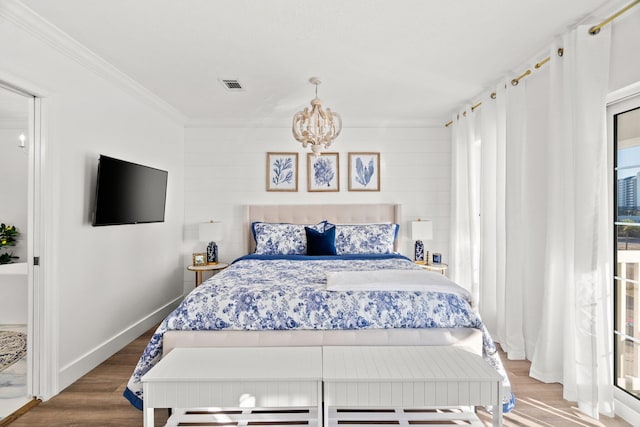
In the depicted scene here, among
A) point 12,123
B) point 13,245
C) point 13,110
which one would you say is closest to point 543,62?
point 13,110

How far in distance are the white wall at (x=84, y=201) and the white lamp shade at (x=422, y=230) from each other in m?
3.17

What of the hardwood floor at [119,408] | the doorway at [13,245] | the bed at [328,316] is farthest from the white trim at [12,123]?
the bed at [328,316]

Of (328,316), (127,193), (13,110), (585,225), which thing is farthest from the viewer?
(13,110)

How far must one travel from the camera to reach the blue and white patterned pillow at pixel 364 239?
432 centimetres

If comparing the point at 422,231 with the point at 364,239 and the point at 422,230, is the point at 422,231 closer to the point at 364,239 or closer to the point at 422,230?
Result: the point at 422,230

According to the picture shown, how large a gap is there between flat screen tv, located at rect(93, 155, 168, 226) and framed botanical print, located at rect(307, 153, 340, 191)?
1850 millimetres

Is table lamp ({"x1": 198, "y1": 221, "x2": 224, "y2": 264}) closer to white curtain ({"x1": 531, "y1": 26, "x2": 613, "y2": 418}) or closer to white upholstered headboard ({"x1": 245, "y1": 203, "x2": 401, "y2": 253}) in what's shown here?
white upholstered headboard ({"x1": 245, "y1": 203, "x2": 401, "y2": 253})

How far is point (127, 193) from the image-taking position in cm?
336

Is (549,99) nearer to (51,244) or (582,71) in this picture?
(582,71)

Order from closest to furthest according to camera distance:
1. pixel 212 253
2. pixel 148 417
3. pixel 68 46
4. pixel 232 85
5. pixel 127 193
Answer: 1. pixel 148 417
2. pixel 68 46
3. pixel 127 193
4. pixel 232 85
5. pixel 212 253

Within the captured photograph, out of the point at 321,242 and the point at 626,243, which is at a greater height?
the point at 626,243

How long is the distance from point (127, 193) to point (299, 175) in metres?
2.22

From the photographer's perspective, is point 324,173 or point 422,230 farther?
point 324,173

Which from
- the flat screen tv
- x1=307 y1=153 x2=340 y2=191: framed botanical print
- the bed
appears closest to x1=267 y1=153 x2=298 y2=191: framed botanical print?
x1=307 y1=153 x2=340 y2=191: framed botanical print
